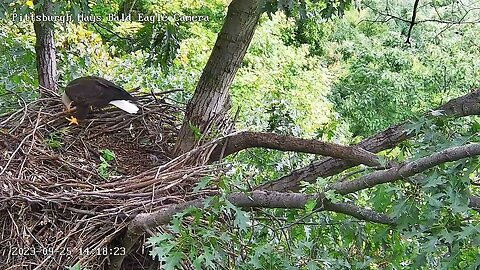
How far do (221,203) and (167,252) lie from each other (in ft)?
0.55

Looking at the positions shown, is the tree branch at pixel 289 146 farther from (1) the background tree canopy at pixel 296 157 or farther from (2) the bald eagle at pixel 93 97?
(2) the bald eagle at pixel 93 97

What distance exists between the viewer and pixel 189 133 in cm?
237

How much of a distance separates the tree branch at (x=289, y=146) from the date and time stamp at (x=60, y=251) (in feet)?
1.71

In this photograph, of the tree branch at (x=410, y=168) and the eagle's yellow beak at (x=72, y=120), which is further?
the eagle's yellow beak at (x=72, y=120)

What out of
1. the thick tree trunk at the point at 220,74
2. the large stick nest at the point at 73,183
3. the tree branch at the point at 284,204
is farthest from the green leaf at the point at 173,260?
the thick tree trunk at the point at 220,74

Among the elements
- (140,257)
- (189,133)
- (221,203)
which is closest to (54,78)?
(189,133)

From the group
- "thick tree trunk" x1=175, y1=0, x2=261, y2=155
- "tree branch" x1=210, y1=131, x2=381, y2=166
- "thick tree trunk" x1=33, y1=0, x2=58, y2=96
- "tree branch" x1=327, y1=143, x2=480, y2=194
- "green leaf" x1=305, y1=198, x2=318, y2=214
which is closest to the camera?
"tree branch" x1=327, y1=143, x2=480, y2=194

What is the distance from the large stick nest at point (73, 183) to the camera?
1917 millimetres

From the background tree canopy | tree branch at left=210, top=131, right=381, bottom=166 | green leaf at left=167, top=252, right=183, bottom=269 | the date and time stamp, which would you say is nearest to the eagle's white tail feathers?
the background tree canopy

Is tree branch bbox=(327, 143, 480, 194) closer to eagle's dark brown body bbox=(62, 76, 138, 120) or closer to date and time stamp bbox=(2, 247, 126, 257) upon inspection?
date and time stamp bbox=(2, 247, 126, 257)

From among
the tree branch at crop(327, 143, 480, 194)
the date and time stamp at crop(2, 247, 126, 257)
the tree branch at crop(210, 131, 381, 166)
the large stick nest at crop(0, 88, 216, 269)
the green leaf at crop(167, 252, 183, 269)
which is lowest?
the date and time stamp at crop(2, 247, 126, 257)

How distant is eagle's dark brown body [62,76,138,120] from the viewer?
8.39ft

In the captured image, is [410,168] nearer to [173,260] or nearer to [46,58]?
[173,260]

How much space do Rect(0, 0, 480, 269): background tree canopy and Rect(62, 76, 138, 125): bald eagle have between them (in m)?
0.26
